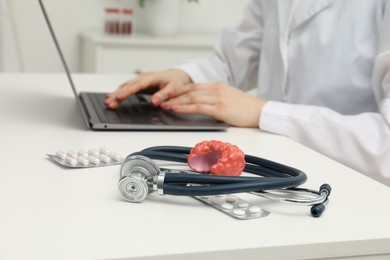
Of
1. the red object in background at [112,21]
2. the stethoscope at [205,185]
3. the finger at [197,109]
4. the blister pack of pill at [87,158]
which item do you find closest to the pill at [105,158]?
the blister pack of pill at [87,158]

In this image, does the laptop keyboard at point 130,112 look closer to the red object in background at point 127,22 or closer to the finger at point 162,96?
the finger at point 162,96

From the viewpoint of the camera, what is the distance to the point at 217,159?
0.84 meters

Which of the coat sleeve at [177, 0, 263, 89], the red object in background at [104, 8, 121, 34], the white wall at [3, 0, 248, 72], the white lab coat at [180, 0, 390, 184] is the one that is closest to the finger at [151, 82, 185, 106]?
the white lab coat at [180, 0, 390, 184]

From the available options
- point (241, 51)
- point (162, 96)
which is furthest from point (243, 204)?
point (241, 51)

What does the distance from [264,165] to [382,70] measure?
0.52 meters

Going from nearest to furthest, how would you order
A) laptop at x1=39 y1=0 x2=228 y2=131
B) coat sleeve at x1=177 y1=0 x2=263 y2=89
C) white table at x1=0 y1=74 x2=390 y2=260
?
white table at x1=0 y1=74 x2=390 y2=260 → laptop at x1=39 y1=0 x2=228 y2=131 → coat sleeve at x1=177 y1=0 x2=263 y2=89

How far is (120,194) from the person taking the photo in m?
0.75

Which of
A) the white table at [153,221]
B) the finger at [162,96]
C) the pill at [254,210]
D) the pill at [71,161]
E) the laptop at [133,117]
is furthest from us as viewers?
the finger at [162,96]

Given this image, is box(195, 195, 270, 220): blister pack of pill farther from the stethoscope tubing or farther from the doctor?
the doctor

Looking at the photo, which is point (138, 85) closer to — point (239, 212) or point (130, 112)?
point (130, 112)

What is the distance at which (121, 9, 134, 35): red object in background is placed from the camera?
117 inches

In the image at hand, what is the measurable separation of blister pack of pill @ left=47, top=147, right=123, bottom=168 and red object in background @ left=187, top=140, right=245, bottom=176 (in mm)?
113

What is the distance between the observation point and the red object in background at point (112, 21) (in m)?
2.97

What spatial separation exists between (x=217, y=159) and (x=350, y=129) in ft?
1.27
